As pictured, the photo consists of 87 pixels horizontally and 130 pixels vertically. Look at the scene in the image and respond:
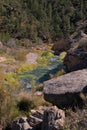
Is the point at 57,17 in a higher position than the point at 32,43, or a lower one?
higher

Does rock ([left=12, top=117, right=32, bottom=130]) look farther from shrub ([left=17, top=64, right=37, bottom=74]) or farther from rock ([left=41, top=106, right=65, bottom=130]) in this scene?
shrub ([left=17, top=64, right=37, bottom=74])

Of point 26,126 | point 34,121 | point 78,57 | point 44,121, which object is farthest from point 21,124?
point 78,57

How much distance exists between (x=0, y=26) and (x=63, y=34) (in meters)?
12.1

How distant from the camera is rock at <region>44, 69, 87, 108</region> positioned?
11.7 meters

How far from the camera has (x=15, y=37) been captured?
6881 cm

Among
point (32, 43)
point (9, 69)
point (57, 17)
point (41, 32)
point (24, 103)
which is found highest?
point (57, 17)

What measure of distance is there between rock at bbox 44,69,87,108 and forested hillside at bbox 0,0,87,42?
2103 inches

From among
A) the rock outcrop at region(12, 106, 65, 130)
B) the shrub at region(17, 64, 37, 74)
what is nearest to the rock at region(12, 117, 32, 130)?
the rock outcrop at region(12, 106, 65, 130)

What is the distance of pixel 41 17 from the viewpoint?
79.4 m

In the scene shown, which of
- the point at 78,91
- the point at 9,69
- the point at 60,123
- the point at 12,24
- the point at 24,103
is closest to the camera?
the point at 60,123

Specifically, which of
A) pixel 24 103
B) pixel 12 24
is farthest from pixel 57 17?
pixel 24 103

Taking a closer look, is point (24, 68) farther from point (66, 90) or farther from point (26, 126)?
point (26, 126)

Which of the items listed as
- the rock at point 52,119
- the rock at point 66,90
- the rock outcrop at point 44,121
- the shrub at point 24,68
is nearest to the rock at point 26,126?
the rock outcrop at point 44,121

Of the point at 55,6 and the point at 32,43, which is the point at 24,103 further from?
the point at 55,6
